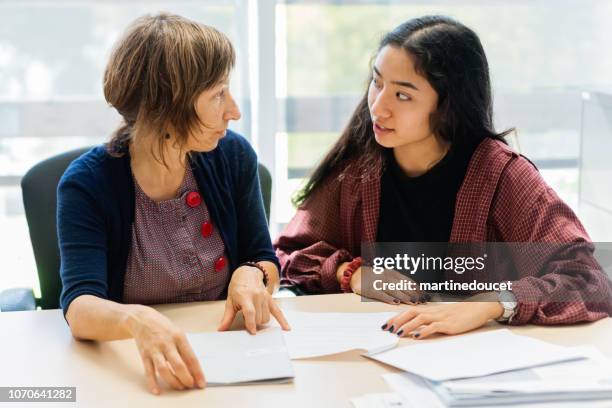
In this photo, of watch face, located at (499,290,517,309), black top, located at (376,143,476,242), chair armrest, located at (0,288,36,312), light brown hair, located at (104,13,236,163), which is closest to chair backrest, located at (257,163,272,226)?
black top, located at (376,143,476,242)

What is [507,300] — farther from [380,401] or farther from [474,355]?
[380,401]

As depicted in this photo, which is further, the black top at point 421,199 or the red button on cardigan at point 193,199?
the black top at point 421,199

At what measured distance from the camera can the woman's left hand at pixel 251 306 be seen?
150 cm

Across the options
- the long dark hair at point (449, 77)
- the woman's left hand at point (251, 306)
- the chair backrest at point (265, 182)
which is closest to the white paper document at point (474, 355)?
the woman's left hand at point (251, 306)

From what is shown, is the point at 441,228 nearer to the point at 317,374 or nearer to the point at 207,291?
the point at 207,291

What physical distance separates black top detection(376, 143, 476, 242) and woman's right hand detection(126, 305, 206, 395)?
77 centimetres

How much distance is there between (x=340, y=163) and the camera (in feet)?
6.65

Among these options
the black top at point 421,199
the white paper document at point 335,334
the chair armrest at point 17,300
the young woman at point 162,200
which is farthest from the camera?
the black top at point 421,199

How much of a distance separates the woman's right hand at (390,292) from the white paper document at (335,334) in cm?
9

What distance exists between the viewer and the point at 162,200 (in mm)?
1705

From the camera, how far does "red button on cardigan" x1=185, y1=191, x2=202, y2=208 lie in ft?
5.64

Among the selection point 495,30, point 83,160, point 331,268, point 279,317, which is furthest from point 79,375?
point 495,30

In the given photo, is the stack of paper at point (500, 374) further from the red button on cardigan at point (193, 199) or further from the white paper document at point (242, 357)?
the red button on cardigan at point (193, 199)

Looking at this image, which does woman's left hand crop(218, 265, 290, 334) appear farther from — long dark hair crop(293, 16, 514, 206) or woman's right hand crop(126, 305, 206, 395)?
long dark hair crop(293, 16, 514, 206)
